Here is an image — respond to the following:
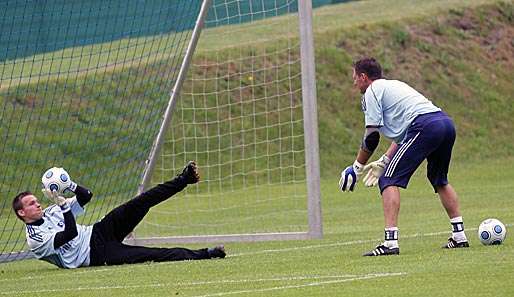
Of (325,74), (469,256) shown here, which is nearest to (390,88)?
(469,256)

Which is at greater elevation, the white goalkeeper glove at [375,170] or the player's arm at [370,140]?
the player's arm at [370,140]

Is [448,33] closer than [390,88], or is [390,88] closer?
[390,88]

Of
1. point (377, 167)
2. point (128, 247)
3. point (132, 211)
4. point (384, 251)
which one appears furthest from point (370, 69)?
point (128, 247)

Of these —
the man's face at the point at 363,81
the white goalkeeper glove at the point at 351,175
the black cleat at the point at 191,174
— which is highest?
the man's face at the point at 363,81

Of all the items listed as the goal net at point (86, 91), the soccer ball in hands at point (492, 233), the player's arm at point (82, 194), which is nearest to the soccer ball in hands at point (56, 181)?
the player's arm at point (82, 194)

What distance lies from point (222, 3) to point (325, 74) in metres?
14.2

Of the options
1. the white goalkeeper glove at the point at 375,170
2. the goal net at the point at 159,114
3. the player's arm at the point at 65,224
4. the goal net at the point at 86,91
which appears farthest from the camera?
the goal net at the point at 86,91

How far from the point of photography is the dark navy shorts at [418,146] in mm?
14273

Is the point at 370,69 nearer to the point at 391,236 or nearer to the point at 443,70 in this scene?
the point at 391,236

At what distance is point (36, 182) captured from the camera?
85.5ft

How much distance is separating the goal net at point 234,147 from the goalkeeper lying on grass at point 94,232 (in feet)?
8.62

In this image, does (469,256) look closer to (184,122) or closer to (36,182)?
(184,122)

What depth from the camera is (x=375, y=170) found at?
14617 mm

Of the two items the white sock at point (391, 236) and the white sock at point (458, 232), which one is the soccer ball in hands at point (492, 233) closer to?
the white sock at point (458, 232)
